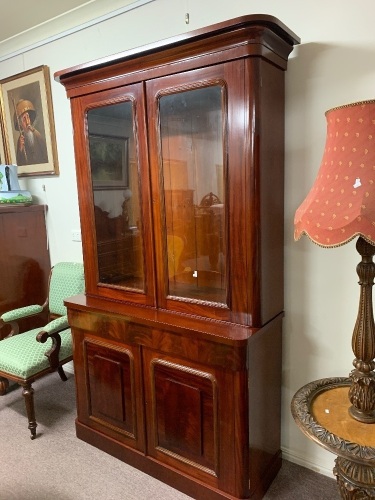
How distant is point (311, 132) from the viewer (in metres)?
1.68

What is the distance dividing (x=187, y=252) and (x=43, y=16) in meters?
1.94

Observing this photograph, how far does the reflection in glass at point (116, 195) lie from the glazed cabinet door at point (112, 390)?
37 cm

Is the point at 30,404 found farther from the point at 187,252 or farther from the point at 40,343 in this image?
the point at 187,252

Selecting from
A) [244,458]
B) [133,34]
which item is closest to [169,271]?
[244,458]

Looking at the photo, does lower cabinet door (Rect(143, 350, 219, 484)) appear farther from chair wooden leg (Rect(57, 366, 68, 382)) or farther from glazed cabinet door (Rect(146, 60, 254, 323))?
chair wooden leg (Rect(57, 366, 68, 382))

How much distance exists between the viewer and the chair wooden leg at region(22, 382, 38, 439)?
2.21m

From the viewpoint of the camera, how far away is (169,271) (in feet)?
5.91

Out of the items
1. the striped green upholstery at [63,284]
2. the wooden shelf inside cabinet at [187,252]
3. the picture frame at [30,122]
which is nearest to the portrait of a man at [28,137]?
the picture frame at [30,122]

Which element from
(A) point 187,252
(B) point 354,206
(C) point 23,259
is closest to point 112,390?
(A) point 187,252

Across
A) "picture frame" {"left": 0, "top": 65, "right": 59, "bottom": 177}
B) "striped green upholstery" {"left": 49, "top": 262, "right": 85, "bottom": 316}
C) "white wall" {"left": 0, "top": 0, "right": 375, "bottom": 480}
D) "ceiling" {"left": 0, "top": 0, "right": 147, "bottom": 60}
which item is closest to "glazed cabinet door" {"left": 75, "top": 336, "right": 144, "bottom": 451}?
"striped green upholstery" {"left": 49, "top": 262, "right": 85, "bottom": 316}

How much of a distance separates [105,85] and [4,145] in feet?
5.65

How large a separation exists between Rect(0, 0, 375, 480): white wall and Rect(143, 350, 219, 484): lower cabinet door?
0.50 metres

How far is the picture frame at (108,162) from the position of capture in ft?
6.32

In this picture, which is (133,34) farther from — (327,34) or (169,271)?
(169,271)
